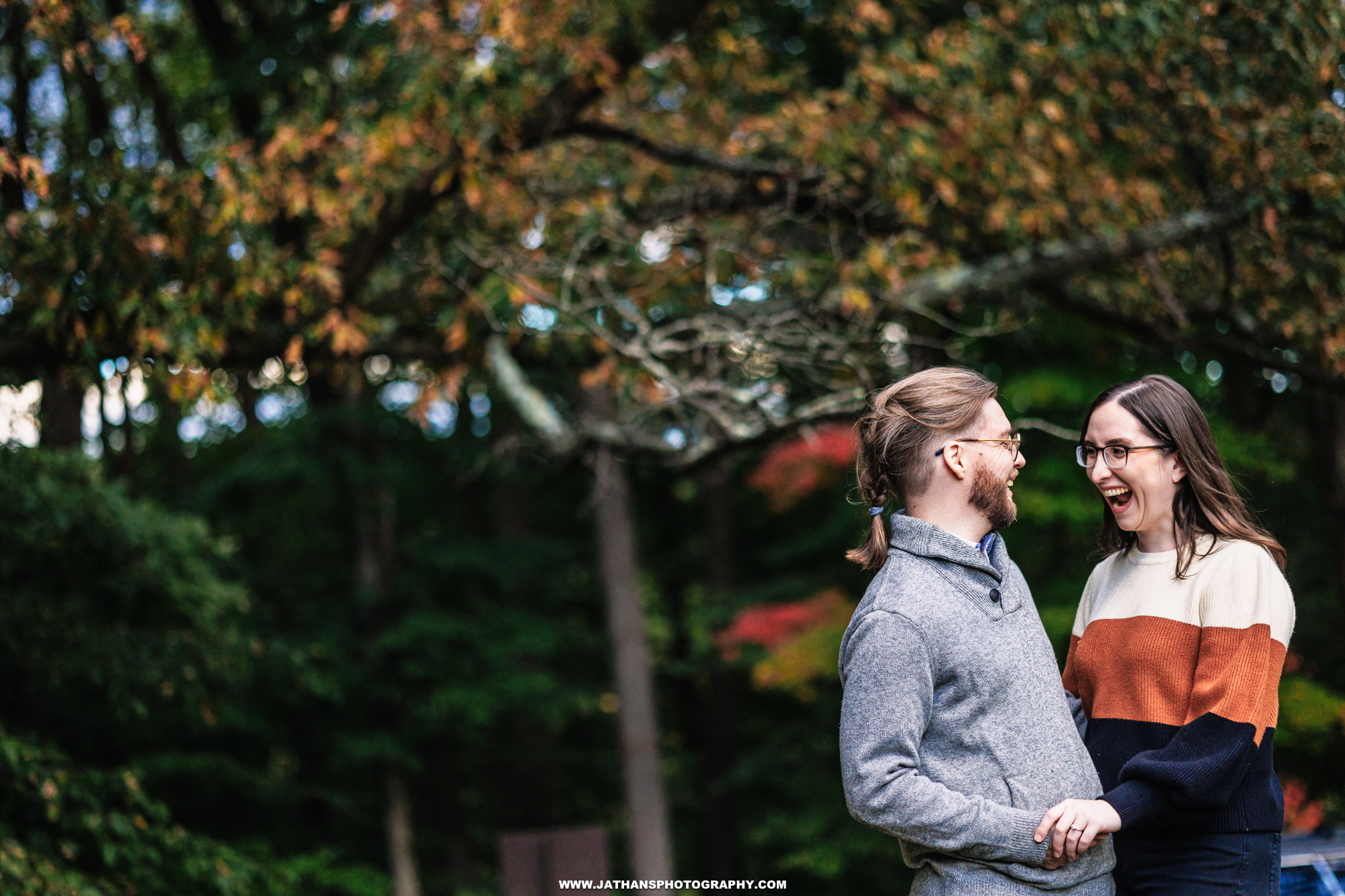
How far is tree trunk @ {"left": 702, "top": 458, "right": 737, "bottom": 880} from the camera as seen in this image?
1523cm

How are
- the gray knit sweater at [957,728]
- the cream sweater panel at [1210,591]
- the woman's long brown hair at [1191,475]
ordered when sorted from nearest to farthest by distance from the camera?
the gray knit sweater at [957,728] < the cream sweater panel at [1210,591] < the woman's long brown hair at [1191,475]

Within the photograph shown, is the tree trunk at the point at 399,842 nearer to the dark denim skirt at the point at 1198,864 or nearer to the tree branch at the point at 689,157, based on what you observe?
the tree branch at the point at 689,157

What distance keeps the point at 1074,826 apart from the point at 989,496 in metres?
0.55

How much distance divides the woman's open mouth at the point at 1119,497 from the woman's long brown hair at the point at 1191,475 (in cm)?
8

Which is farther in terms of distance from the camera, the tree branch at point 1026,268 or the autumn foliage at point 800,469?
the autumn foliage at point 800,469

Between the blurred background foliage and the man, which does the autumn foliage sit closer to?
the blurred background foliage

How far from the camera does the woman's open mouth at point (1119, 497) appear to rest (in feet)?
6.87

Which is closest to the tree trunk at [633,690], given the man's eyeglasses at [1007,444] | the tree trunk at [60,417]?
the tree trunk at [60,417]

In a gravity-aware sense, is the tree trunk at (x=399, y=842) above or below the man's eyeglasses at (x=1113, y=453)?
below

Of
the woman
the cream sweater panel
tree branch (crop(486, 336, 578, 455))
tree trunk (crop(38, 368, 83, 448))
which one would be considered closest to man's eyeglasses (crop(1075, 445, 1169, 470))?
the woman

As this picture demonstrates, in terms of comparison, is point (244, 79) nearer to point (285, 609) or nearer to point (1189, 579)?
point (285, 609)

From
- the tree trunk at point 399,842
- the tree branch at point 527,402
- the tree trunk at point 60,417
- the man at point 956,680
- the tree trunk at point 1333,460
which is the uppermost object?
the tree trunk at point 60,417

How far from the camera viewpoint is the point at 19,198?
15.5 feet

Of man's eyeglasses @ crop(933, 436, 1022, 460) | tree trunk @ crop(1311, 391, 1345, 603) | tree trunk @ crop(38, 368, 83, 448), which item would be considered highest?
tree trunk @ crop(38, 368, 83, 448)
